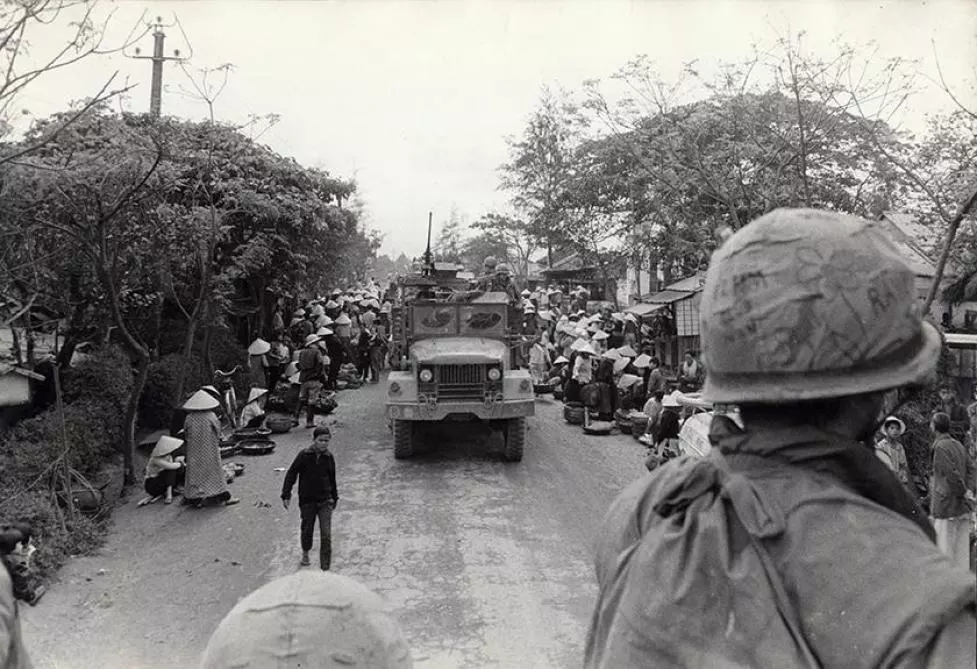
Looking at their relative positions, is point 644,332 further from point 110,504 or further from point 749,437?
point 749,437

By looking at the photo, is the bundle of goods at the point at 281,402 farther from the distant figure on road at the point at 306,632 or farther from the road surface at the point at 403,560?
the distant figure on road at the point at 306,632

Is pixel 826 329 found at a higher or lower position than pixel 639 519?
higher

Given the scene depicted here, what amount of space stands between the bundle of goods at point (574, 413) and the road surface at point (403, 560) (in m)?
1.78

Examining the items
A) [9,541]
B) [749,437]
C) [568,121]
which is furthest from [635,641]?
[568,121]

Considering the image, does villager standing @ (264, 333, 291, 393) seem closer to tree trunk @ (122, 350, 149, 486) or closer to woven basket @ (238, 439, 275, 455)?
woven basket @ (238, 439, 275, 455)

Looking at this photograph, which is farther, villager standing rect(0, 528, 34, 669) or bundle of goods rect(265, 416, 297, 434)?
bundle of goods rect(265, 416, 297, 434)

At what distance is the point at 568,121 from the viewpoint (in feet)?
85.9

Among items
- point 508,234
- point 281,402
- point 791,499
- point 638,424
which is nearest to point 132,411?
point 281,402

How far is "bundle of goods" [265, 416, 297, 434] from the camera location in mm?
12633

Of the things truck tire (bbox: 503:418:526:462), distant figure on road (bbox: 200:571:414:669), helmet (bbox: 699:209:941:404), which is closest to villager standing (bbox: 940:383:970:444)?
truck tire (bbox: 503:418:526:462)

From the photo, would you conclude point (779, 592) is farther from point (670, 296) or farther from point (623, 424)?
point (670, 296)

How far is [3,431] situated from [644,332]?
42.1 ft

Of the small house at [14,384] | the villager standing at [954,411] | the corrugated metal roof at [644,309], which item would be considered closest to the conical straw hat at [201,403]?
the small house at [14,384]

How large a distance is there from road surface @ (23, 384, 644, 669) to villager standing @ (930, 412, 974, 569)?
2.59 metres
